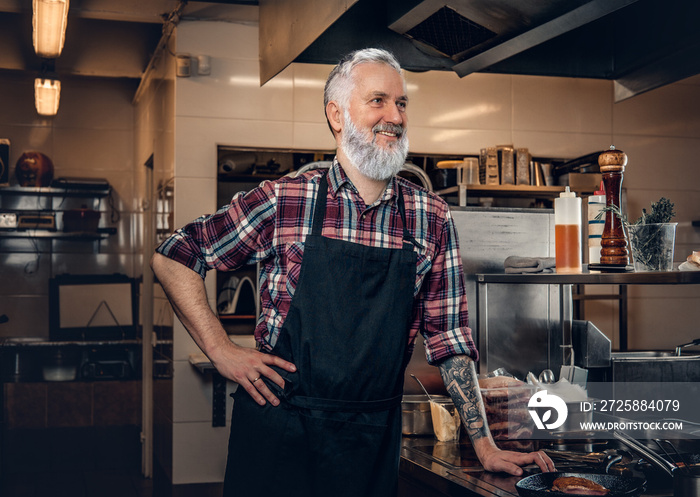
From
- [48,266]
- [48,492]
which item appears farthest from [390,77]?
[48,266]

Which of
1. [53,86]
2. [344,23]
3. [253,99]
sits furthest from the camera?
[53,86]

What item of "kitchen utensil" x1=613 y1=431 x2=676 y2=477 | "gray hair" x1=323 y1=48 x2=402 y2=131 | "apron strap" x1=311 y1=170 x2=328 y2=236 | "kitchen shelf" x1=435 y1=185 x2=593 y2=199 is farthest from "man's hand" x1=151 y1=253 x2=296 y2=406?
"kitchen shelf" x1=435 y1=185 x2=593 y2=199

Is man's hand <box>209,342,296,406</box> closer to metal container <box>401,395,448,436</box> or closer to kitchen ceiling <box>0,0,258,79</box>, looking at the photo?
metal container <box>401,395,448,436</box>

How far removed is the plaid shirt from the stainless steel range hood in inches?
17.4

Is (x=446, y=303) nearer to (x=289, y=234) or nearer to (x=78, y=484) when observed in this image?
(x=289, y=234)

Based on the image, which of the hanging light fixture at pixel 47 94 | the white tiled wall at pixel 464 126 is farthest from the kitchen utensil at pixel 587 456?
the hanging light fixture at pixel 47 94

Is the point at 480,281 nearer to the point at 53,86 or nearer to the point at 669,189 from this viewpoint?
the point at 669,189

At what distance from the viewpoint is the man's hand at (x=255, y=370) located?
5.58 feet

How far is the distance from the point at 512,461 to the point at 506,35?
106 cm

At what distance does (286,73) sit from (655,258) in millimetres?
3439

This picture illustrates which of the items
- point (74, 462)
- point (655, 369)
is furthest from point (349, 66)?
point (74, 462)

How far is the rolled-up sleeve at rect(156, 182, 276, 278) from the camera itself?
5.94ft

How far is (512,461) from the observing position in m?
1.83

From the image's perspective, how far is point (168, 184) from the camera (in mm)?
4961
